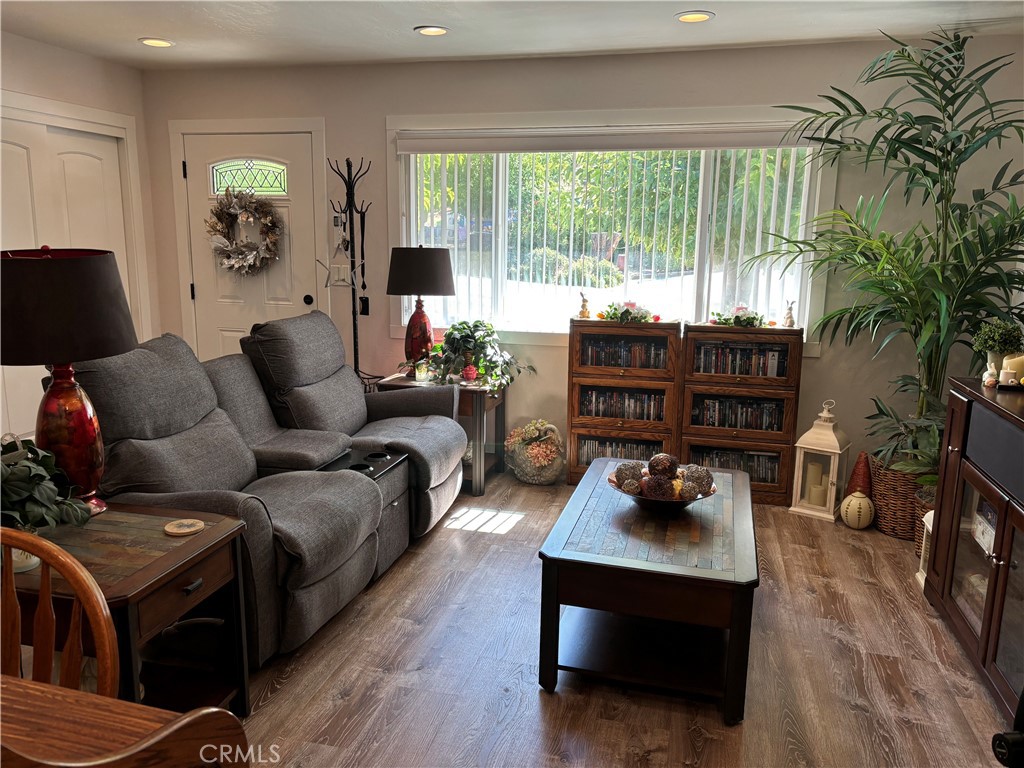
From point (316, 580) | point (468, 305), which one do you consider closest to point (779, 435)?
point (468, 305)

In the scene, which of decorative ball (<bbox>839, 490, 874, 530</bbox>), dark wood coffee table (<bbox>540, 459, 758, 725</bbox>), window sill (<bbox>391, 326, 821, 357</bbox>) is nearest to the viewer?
dark wood coffee table (<bbox>540, 459, 758, 725</bbox>)

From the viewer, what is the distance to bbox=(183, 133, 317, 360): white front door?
16.0ft

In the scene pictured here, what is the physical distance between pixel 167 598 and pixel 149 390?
41.6 inches

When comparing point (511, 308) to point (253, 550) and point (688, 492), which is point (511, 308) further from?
point (253, 550)

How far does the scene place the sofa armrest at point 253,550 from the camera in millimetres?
2266

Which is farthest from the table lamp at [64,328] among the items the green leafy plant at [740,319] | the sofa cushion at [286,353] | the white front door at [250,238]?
the green leafy plant at [740,319]

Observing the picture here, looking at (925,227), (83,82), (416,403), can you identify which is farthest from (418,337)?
(925,227)

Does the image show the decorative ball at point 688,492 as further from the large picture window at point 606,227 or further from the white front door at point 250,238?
the white front door at point 250,238

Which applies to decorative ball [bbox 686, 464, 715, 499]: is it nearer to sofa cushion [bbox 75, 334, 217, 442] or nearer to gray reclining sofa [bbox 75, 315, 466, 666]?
gray reclining sofa [bbox 75, 315, 466, 666]

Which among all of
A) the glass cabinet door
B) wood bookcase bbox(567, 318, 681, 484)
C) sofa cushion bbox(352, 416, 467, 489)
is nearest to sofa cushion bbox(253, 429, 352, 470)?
sofa cushion bbox(352, 416, 467, 489)

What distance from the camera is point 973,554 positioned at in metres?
2.57

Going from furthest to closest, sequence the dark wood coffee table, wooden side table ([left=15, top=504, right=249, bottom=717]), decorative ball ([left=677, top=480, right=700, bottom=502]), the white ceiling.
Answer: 1. the white ceiling
2. decorative ball ([left=677, top=480, right=700, bottom=502])
3. the dark wood coffee table
4. wooden side table ([left=15, top=504, right=249, bottom=717])

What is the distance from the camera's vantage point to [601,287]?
178 inches

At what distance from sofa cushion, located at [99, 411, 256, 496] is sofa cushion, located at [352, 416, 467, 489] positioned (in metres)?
0.63
